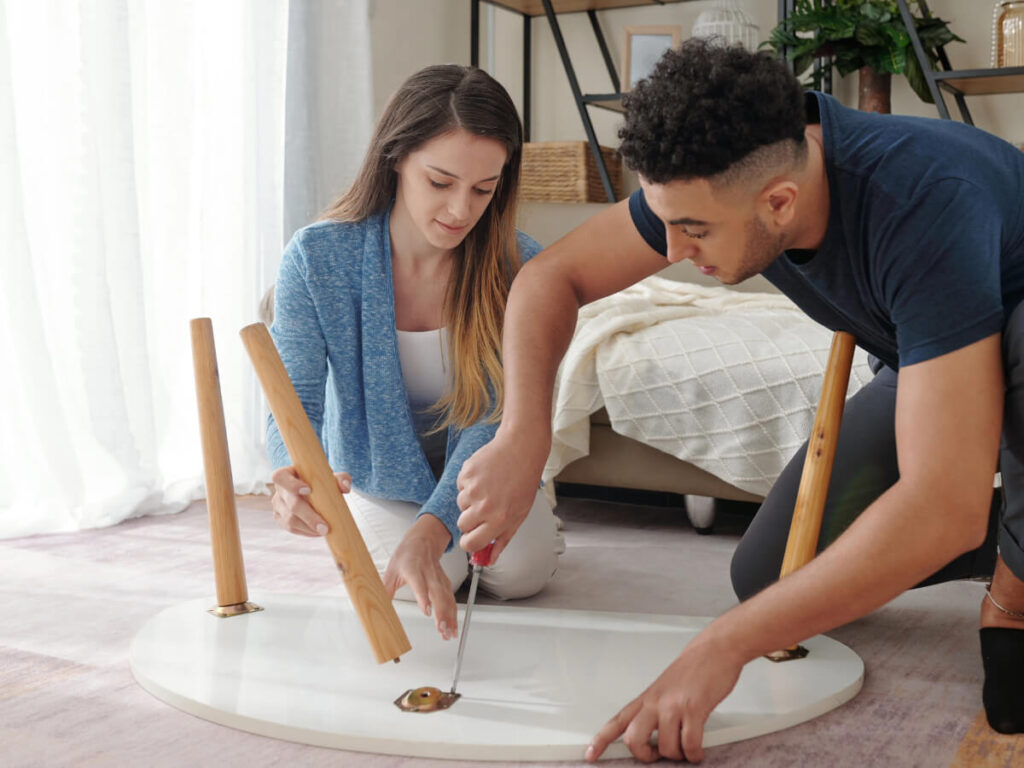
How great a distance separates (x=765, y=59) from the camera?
923 millimetres

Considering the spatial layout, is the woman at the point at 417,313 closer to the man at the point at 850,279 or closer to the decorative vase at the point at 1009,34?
the man at the point at 850,279

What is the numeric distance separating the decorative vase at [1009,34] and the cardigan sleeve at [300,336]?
6.76ft

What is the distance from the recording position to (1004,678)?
112 centimetres

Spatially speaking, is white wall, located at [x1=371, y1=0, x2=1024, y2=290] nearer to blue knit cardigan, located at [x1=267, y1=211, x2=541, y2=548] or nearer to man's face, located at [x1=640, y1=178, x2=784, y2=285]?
blue knit cardigan, located at [x1=267, y1=211, x2=541, y2=548]

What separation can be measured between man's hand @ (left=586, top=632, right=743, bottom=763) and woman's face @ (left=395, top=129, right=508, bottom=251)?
664 millimetres

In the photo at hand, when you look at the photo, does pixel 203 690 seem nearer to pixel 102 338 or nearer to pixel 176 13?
pixel 102 338

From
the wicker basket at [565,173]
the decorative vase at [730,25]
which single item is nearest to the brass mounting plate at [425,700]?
the wicker basket at [565,173]

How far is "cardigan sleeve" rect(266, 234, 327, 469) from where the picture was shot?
1.42m

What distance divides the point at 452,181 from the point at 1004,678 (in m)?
0.85

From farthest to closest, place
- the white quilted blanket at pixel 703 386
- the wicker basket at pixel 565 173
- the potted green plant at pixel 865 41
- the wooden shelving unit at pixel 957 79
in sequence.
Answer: the wicker basket at pixel 565 173 → the potted green plant at pixel 865 41 → the wooden shelving unit at pixel 957 79 → the white quilted blanket at pixel 703 386

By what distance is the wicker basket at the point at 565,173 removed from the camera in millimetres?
3262

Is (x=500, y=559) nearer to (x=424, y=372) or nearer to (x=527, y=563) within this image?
(x=527, y=563)

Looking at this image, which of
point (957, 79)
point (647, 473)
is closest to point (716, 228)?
point (647, 473)

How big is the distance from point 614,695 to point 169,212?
1611mm
